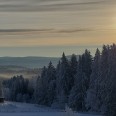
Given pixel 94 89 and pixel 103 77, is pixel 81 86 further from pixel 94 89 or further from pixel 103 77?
pixel 103 77

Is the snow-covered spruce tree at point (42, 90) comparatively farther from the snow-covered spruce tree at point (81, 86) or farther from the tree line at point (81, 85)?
the snow-covered spruce tree at point (81, 86)

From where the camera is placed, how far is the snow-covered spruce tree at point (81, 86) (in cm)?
9825

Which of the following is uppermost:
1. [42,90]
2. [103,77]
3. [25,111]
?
[103,77]

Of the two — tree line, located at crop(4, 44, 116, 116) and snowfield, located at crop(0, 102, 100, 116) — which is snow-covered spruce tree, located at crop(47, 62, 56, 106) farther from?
snowfield, located at crop(0, 102, 100, 116)

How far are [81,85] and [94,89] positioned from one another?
6.33 metres

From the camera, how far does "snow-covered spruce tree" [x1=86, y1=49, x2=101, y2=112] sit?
302 feet

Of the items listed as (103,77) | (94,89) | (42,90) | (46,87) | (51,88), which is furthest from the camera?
(42,90)

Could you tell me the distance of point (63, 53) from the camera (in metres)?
109

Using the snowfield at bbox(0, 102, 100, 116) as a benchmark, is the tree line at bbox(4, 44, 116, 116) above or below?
above

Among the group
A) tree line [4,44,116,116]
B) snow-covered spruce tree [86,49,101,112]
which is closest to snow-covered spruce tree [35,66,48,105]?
tree line [4,44,116,116]

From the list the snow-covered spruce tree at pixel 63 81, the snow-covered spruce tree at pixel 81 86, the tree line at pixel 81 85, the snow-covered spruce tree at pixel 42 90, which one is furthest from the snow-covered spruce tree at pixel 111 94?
the snow-covered spruce tree at pixel 42 90

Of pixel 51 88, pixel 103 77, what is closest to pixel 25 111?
pixel 103 77

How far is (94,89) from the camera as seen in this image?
93.5 m

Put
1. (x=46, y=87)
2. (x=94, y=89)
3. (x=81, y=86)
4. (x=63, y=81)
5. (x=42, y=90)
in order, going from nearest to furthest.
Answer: (x=94, y=89) → (x=81, y=86) → (x=63, y=81) → (x=46, y=87) → (x=42, y=90)
